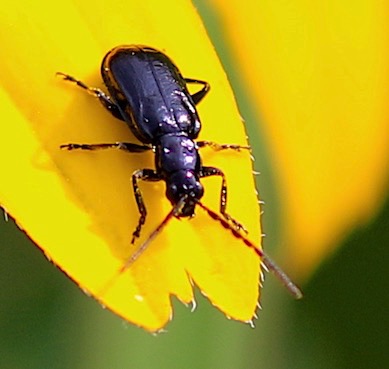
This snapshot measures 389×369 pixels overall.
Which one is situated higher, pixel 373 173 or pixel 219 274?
pixel 219 274

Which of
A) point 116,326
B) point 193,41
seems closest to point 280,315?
point 116,326

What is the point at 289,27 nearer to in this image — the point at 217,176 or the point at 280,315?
the point at 217,176

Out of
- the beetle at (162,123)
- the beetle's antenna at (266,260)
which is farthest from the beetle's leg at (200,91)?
the beetle's antenna at (266,260)

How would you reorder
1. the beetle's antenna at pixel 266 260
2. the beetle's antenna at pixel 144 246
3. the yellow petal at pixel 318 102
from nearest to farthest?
the beetle's antenna at pixel 144 246 → the beetle's antenna at pixel 266 260 → the yellow petal at pixel 318 102

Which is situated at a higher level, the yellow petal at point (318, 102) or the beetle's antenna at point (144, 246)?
the beetle's antenna at point (144, 246)

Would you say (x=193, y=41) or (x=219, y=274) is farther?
(x=193, y=41)

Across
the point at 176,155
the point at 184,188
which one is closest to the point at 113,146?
the point at 184,188

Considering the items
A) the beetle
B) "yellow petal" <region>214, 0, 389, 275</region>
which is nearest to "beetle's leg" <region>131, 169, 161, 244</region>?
the beetle

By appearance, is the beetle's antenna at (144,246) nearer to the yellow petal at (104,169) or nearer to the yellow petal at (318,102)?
the yellow petal at (104,169)
